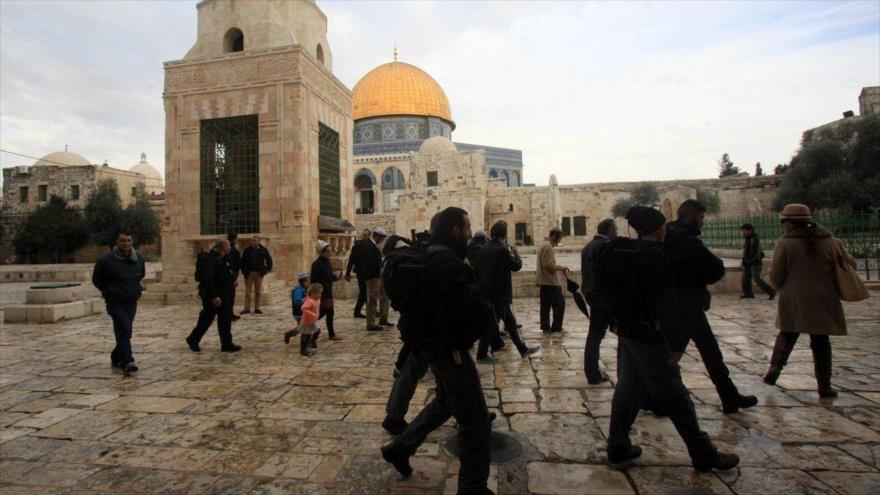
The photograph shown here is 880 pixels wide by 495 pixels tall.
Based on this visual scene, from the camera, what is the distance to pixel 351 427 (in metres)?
3.31

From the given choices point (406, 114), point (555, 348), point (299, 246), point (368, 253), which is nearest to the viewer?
point (555, 348)

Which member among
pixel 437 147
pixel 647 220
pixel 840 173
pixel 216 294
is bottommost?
pixel 216 294

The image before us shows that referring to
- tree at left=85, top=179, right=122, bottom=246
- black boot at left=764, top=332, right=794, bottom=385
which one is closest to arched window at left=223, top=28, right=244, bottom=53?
black boot at left=764, top=332, right=794, bottom=385

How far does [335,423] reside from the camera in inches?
133

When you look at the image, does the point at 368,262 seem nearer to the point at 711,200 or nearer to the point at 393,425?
the point at 393,425

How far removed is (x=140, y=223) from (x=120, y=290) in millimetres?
31019

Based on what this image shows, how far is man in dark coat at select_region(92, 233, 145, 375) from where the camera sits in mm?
4871

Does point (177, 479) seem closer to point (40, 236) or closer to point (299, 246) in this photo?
point (299, 246)

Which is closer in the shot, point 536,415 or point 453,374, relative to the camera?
point 453,374

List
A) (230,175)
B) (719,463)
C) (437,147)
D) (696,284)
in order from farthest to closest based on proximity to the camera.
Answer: (437,147) → (230,175) → (696,284) → (719,463)

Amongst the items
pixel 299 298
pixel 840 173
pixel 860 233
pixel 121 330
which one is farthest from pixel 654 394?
pixel 840 173

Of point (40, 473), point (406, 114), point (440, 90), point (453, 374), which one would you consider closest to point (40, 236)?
point (406, 114)

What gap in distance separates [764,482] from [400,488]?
1.88 m

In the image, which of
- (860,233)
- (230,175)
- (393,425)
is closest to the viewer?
(393,425)
